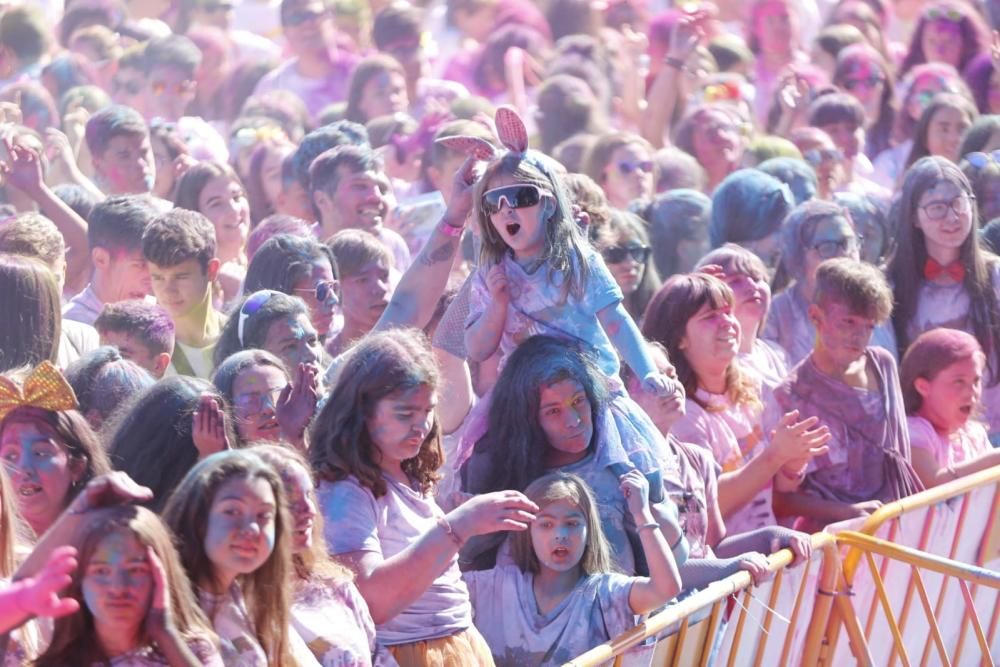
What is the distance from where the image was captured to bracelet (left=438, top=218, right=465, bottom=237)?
198 inches

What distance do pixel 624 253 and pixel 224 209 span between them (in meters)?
1.57

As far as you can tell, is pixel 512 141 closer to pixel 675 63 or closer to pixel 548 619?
pixel 548 619

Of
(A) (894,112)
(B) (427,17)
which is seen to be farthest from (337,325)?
(B) (427,17)

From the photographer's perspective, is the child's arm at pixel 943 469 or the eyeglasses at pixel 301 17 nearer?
the child's arm at pixel 943 469

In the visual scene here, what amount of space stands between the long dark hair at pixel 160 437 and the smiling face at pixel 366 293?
6.17 feet

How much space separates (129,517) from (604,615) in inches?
57.8

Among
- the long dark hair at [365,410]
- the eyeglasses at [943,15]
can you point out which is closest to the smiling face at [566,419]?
the long dark hair at [365,410]

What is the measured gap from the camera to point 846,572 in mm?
5191

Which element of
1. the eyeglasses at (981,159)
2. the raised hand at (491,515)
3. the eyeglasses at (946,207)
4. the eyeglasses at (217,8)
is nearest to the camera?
the raised hand at (491,515)

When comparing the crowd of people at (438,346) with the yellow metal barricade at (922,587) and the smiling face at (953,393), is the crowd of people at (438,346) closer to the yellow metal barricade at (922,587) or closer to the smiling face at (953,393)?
the smiling face at (953,393)

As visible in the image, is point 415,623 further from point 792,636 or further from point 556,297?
point 792,636

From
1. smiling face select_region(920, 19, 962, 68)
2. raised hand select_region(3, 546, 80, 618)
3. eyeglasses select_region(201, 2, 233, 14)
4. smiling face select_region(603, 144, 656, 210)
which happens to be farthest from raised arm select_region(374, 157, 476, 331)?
smiling face select_region(920, 19, 962, 68)

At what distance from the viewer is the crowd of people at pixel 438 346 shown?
12.0 feet

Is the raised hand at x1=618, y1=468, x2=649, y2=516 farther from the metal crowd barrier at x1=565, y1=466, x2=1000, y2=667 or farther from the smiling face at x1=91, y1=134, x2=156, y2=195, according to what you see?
the smiling face at x1=91, y1=134, x2=156, y2=195
